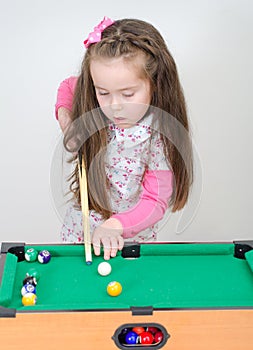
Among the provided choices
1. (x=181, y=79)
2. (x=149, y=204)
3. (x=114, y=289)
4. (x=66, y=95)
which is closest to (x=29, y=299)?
(x=114, y=289)

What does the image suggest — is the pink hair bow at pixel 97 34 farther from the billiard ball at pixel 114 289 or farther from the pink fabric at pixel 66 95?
the billiard ball at pixel 114 289

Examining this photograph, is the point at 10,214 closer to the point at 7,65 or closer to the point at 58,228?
the point at 58,228

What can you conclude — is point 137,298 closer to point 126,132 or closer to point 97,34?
point 126,132

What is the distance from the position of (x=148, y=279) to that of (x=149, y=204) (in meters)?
0.30

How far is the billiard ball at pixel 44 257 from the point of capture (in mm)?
1700

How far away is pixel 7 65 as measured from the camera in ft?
8.41

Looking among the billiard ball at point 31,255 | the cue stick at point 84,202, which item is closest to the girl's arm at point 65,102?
the cue stick at point 84,202

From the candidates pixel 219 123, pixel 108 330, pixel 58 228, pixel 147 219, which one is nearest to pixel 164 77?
pixel 147 219

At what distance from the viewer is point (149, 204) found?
190 centimetres

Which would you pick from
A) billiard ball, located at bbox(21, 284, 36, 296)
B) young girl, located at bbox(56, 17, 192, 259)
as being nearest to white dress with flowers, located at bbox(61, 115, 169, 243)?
young girl, located at bbox(56, 17, 192, 259)

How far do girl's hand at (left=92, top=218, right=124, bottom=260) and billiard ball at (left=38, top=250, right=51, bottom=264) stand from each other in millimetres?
117

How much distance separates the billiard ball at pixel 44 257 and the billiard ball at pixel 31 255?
0.02 meters

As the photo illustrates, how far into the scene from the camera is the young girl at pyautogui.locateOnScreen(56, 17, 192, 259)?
5.65 feet

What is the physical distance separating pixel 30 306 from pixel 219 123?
1.33 metres
